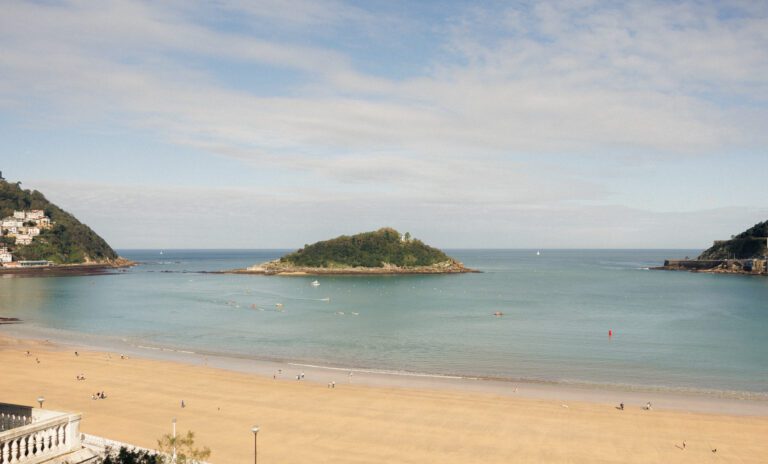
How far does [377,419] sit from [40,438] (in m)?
23.5

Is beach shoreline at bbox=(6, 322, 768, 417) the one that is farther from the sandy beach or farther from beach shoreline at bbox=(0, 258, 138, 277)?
beach shoreline at bbox=(0, 258, 138, 277)

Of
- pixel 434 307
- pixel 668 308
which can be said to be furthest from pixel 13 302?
pixel 668 308

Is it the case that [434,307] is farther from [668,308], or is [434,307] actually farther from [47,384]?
[47,384]

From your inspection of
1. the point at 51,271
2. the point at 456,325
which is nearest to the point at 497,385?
the point at 456,325

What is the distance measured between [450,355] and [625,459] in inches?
1106

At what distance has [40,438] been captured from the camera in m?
11.7

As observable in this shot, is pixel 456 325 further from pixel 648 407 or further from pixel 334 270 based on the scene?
pixel 334 270

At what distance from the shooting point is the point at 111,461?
12.3 m

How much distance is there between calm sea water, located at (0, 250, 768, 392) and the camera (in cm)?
5047

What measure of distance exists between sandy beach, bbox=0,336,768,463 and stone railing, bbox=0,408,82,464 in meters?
15.1

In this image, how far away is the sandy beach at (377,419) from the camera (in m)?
27.9

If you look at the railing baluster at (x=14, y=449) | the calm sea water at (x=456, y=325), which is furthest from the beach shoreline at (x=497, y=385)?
the railing baluster at (x=14, y=449)

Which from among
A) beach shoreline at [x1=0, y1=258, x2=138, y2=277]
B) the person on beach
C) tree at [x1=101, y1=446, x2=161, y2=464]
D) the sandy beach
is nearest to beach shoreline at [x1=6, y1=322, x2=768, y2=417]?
the sandy beach

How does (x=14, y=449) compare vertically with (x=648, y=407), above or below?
above
